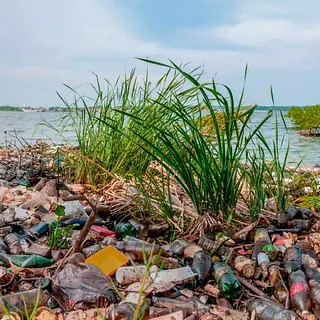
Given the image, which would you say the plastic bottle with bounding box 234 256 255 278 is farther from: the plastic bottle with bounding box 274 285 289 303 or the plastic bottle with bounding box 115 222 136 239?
the plastic bottle with bounding box 115 222 136 239

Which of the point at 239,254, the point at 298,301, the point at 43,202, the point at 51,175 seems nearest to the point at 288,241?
the point at 239,254

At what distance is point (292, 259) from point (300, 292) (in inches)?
9.0

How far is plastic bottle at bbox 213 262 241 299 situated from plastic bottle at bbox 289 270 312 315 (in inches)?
6.7

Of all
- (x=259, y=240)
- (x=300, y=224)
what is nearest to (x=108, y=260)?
(x=259, y=240)

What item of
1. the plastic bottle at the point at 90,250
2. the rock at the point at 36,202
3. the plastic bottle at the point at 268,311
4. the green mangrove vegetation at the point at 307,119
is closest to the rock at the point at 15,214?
the rock at the point at 36,202

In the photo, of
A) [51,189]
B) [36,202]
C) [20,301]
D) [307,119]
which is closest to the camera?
[20,301]

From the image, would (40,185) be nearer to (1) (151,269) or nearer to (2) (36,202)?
(2) (36,202)

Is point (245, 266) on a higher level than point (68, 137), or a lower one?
lower

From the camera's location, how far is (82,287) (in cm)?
136

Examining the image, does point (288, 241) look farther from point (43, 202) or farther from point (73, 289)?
point (43, 202)

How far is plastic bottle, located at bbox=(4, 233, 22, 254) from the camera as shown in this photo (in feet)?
5.76

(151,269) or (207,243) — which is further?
(207,243)

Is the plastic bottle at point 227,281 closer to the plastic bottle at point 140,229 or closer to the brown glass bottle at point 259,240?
the brown glass bottle at point 259,240

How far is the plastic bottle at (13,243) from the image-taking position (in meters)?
1.76
